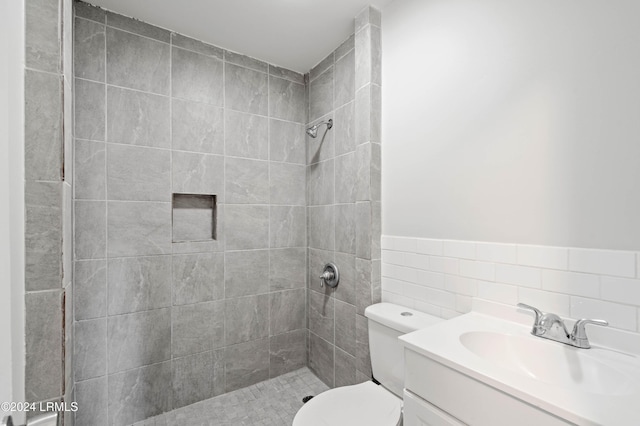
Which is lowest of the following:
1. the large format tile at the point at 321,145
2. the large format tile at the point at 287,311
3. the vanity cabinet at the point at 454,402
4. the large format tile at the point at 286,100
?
the large format tile at the point at 287,311

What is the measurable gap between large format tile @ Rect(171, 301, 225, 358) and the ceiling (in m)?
1.76

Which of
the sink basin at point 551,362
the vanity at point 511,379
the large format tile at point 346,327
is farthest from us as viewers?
the large format tile at point 346,327

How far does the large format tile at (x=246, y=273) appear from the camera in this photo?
198 cm

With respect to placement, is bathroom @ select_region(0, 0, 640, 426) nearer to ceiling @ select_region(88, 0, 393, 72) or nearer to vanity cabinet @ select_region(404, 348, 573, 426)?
ceiling @ select_region(88, 0, 393, 72)

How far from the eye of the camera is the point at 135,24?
1.70 metres

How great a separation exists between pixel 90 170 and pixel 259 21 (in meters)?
1.29

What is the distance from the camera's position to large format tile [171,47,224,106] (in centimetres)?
182

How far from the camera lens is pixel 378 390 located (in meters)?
1.39

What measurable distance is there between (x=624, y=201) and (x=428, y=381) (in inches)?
31.7

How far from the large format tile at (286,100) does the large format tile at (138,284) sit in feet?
4.29

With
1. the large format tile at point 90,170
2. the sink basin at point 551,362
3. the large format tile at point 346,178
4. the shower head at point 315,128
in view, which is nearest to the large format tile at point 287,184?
the shower head at point 315,128

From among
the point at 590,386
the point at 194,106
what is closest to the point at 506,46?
the point at 590,386

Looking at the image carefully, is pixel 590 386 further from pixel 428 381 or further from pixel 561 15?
pixel 561 15

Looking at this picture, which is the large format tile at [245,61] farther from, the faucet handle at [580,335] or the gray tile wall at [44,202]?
the faucet handle at [580,335]
